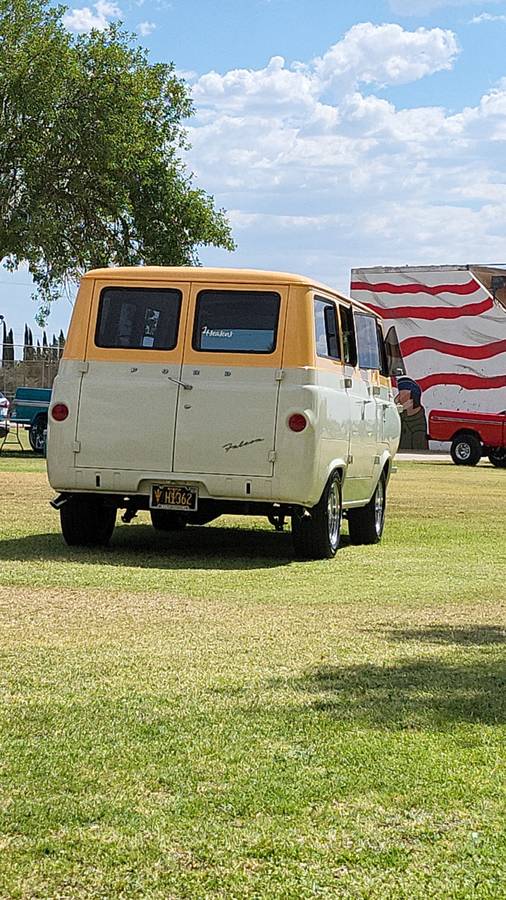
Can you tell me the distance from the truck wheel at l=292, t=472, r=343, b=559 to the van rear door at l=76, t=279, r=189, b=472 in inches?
52.3

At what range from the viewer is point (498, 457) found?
125ft

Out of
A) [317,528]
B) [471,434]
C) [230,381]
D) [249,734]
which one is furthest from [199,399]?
[471,434]

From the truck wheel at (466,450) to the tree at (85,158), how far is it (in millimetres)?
7824

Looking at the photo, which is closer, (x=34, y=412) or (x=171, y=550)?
(x=171, y=550)

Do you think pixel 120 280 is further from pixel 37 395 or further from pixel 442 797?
pixel 37 395

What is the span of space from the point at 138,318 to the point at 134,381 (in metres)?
0.57

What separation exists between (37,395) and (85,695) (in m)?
28.9

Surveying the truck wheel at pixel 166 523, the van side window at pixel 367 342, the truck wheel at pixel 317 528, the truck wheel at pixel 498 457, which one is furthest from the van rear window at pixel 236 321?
the truck wheel at pixel 498 457

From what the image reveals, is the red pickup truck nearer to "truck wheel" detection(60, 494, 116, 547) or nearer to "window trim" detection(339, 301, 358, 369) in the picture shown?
"window trim" detection(339, 301, 358, 369)

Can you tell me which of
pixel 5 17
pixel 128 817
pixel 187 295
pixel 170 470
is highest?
pixel 5 17

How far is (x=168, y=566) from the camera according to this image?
11.9 meters

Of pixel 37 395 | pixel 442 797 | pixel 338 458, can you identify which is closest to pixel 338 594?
pixel 338 458

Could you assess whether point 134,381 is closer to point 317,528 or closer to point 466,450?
point 317,528

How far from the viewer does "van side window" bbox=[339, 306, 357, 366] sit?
13.6 metres
